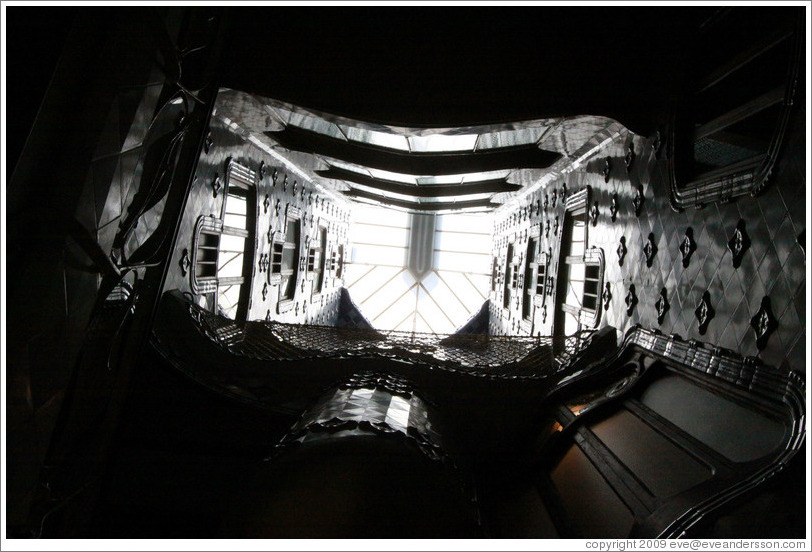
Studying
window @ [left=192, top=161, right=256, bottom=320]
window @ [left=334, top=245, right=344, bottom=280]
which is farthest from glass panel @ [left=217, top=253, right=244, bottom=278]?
window @ [left=334, top=245, right=344, bottom=280]

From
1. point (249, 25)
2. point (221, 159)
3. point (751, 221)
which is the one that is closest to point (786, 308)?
point (751, 221)

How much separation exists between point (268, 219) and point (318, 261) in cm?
467

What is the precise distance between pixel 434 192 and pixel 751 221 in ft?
25.9

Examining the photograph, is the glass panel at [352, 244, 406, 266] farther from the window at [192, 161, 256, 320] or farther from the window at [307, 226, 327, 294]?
the window at [192, 161, 256, 320]

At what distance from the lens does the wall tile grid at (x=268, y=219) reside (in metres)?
6.20

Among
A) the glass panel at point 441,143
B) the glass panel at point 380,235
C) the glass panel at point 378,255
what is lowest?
the glass panel at point 441,143

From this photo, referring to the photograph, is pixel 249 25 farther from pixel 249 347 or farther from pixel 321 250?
pixel 321 250

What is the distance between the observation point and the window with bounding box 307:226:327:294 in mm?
12570

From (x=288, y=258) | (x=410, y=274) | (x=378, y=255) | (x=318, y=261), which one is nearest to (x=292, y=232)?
(x=288, y=258)

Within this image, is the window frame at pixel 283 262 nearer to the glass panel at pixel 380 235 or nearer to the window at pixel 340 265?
the window at pixel 340 265

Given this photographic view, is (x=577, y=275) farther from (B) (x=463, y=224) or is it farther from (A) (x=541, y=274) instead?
(B) (x=463, y=224)

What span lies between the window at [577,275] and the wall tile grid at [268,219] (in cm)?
553

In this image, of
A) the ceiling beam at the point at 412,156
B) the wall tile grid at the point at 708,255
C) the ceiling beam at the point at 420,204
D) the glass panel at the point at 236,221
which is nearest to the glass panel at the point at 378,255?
the ceiling beam at the point at 420,204

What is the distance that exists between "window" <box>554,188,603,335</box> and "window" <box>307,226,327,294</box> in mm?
6898
